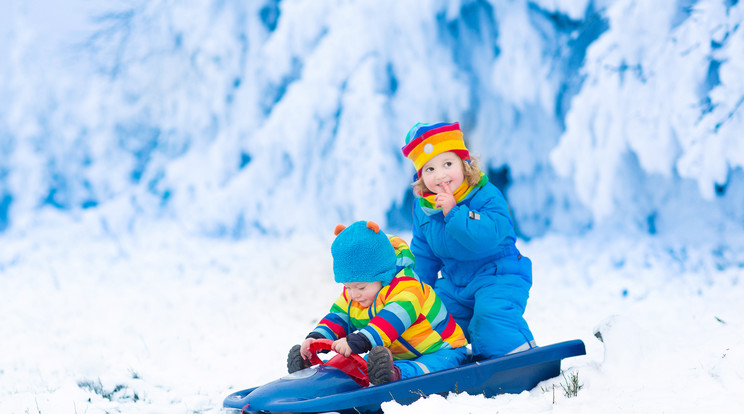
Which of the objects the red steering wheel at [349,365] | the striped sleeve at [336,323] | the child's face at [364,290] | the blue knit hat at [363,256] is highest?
the blue knit hat at [363,256]

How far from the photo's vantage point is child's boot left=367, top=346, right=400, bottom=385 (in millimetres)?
2195

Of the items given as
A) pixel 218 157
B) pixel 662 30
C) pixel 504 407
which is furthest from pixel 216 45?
pixel 504 407

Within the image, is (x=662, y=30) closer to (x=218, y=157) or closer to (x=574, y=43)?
(x=574, y=43)

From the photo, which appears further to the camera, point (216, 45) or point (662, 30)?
point (216, 45)

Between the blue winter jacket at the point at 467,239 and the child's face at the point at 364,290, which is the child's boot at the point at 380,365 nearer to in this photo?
the child's face at the point at 364,290

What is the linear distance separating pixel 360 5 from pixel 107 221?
4.43 meters

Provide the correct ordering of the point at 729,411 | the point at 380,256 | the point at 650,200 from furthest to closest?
1. the point at 650,200
2. the point at 380,256
3. the point at 729,411

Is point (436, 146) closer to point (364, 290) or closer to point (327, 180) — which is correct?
point (364, 290)

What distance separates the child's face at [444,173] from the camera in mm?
2775

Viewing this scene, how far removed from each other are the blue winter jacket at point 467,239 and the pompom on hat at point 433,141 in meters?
0.24

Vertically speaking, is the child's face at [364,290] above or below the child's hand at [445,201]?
below

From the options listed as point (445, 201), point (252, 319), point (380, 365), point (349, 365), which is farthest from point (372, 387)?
point (252, 319)

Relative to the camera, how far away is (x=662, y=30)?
179 inches

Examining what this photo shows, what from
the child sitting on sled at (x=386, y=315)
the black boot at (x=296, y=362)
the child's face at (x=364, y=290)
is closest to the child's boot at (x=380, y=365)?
the child sitting on sled at (x=386, y=315)
